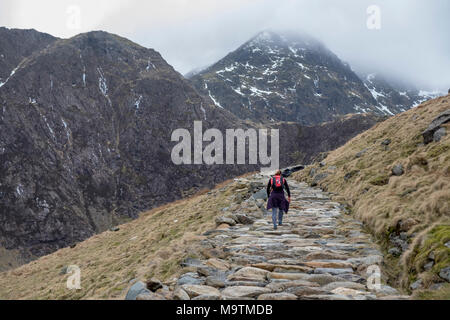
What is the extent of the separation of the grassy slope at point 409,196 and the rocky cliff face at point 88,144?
117585 mm

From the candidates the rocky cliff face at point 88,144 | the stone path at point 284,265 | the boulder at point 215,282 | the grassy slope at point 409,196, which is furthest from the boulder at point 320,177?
the rocky cliff face at point 88,144

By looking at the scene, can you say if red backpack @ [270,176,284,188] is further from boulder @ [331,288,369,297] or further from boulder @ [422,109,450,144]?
boulder @ [422,109,450,144]

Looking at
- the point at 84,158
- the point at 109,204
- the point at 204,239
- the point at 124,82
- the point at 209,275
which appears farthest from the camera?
the point at 124,82

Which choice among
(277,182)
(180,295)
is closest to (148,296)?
(180,295)

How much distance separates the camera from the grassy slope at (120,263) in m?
12.3

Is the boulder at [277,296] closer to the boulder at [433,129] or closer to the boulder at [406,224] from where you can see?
the boulder at [406,224]

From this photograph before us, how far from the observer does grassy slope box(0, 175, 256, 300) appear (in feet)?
40.3

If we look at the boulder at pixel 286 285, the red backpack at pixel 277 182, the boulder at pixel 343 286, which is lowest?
the boulder at pixel 286 285

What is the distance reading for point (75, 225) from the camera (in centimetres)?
12388

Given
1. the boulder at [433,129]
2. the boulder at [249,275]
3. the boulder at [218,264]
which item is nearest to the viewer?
the boulder at [249,275]

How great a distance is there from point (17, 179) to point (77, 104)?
169ft
